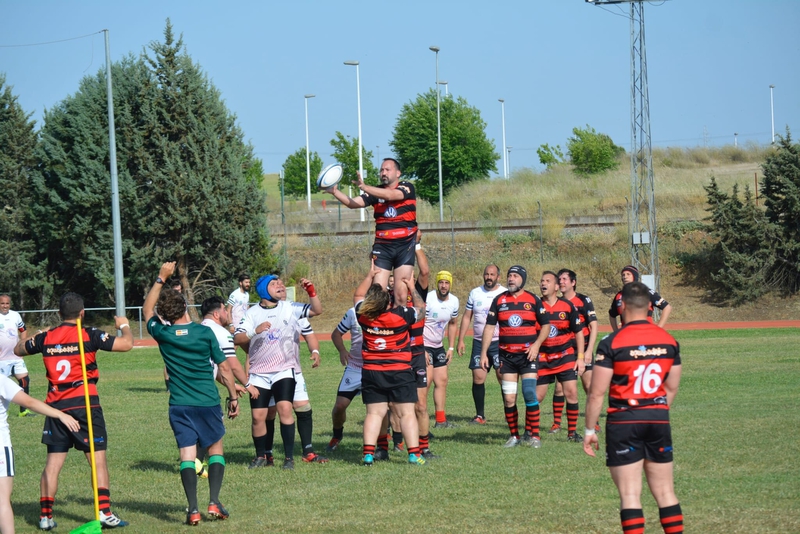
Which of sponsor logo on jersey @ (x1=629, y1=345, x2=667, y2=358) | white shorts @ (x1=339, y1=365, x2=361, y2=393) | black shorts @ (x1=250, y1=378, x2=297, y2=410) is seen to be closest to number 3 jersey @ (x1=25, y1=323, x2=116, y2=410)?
black shorts @ (x1=250, y1=378, x2=297, y2=410)

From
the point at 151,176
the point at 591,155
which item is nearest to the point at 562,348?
the point at 151,176

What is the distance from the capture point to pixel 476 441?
1133 centimetres

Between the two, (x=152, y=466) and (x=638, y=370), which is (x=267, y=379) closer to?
(x=152, y=466)

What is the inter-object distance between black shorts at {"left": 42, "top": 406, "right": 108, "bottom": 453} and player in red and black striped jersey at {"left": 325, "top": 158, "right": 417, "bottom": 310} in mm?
3653

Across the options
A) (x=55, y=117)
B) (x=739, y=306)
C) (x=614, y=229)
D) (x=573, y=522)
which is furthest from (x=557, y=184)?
(x=573, y=522)

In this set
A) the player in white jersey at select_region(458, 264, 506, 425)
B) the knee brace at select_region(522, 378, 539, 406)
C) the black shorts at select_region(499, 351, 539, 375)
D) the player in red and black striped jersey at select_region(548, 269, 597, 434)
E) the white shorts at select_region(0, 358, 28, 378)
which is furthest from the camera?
the white shorts at select_region(0, 358, 28, 378)

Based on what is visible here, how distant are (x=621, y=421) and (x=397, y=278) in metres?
4.70

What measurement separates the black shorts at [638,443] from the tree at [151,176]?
3006 cm

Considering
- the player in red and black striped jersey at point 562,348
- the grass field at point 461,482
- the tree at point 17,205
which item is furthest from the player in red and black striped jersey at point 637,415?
the tree at point 17,205

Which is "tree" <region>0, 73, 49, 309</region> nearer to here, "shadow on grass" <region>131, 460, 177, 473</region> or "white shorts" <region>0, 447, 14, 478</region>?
"shadow on grass" <region>131, 460, 177, 473</region>

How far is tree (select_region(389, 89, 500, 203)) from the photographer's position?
5912 cm

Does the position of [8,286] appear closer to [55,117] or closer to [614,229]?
[55,117]

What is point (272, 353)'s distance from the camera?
32.0 feet

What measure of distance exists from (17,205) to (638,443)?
3653 centimetres
